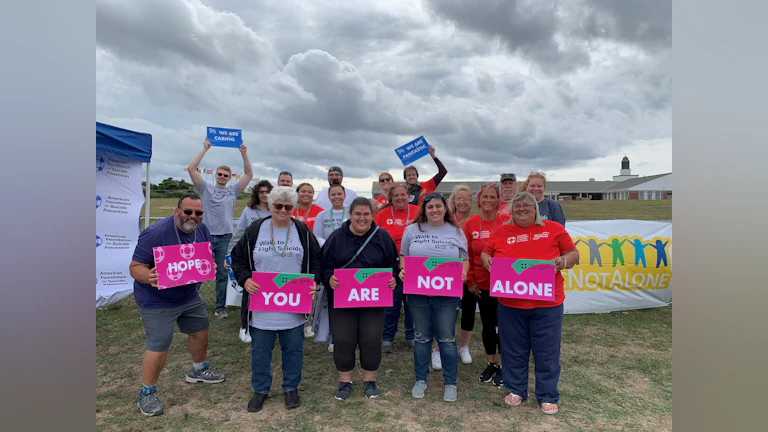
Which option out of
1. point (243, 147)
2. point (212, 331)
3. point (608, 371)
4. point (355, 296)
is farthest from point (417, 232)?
point (212, 331)

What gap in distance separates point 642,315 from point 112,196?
10503mm

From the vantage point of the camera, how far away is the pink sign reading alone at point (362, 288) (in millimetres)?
4250

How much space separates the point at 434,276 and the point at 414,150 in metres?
3.64

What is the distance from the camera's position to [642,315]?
24.9ft

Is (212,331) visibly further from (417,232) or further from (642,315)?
(642,315)

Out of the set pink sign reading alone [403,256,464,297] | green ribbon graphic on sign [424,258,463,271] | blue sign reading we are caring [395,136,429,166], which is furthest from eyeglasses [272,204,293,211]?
blue sign reading we are caring [395,136,429,166]

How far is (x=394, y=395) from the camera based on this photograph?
15.0 ft

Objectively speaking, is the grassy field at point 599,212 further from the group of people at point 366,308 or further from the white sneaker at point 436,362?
the group of people at point 366,308

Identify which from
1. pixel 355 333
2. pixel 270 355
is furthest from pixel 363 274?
pixel 270 355

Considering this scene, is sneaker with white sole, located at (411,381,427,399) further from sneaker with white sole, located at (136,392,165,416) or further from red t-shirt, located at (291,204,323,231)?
red t-shirt, located at (291,204,323,231)

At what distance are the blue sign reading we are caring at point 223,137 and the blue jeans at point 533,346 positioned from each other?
188 inches

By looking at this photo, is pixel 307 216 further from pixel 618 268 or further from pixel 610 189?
pixel 610 189

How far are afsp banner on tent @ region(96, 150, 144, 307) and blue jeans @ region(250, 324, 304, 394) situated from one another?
538 cm

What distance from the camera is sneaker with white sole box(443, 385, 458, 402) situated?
4418mm
